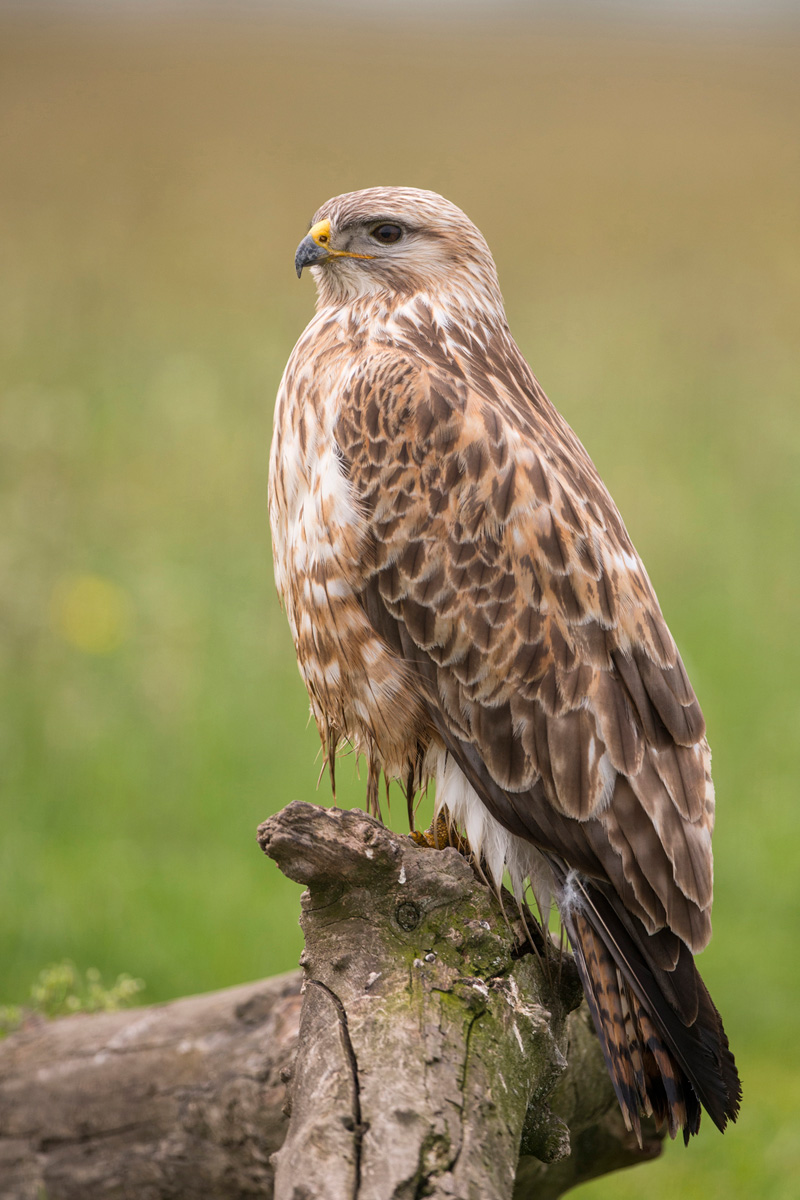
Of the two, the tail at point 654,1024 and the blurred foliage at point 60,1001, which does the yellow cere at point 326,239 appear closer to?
the tail at point 654,1024

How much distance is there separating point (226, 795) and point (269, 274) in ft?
16.9

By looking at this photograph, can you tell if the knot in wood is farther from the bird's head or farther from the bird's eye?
the bird's eye

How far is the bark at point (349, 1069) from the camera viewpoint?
168cm

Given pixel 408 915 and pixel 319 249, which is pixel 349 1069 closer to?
pixel 408 915

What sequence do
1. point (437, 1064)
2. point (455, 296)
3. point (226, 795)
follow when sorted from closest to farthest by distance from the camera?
point (437, 1064) → point (455, 296) → point (226, 795)

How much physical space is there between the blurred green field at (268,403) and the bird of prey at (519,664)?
1.92 metres

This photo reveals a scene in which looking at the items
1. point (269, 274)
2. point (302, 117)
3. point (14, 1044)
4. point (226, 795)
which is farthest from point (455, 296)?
point (302, 117)

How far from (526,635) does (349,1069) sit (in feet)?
3.27

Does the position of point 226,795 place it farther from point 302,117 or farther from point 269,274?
point 302,117

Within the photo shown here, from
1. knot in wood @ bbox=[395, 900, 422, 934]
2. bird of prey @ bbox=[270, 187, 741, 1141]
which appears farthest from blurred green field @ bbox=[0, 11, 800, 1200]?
knot in wood @ bbox=[395, 900, 422, 934]

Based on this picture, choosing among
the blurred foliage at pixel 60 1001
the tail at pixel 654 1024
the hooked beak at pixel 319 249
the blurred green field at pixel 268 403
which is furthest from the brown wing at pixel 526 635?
the blurred green field at pixel 268 403

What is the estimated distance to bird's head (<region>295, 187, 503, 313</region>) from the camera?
9.78 ft

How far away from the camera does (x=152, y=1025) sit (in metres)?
3.01

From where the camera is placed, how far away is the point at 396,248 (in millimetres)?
3012
